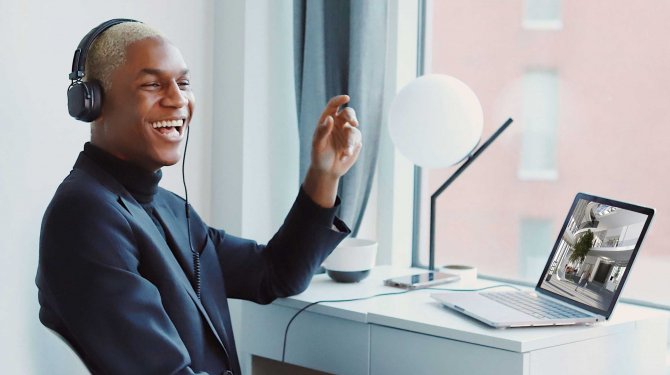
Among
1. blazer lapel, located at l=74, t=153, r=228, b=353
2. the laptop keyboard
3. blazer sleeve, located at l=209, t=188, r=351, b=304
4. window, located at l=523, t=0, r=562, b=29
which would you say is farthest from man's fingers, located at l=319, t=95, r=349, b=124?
window, located at l=523, t=0, r=562, b=29

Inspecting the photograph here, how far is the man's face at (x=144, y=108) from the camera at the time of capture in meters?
1.42

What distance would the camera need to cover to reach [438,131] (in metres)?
1.89

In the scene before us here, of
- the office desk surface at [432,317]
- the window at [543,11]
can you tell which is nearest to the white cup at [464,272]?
the office desk surface at [432,317]

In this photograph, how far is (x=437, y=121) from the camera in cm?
189

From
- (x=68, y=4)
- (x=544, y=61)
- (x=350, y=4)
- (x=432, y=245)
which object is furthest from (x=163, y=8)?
(x=544, y=61)

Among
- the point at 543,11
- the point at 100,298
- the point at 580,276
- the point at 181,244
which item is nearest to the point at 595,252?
the point at 580,276

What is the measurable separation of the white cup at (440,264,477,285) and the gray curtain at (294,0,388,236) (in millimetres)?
296

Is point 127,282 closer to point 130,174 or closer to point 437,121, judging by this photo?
point 130,174

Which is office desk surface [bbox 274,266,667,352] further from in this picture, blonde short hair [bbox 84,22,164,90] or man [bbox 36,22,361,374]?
blonde short hair [bbox 84,22,164,90]

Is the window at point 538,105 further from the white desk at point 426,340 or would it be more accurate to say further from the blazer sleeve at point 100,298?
the blazer sleeve at point 100,298

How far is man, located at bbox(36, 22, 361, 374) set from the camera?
1.27 meters

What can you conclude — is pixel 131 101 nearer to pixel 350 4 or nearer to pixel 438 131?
pixel 438 131

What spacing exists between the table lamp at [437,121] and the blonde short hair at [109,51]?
69cm

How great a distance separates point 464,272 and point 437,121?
16.0 inches
